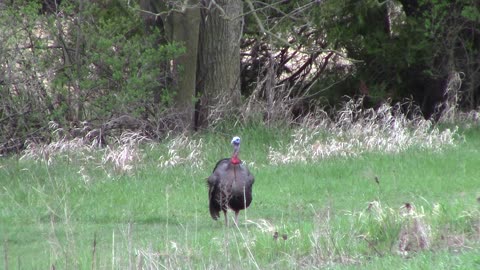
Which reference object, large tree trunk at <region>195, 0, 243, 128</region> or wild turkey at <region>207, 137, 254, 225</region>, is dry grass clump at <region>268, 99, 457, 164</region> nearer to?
large tree trunk at <region>195, 0, 243, 128</region>

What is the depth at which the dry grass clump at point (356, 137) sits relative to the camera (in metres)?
16.0

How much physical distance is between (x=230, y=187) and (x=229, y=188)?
0.04 m

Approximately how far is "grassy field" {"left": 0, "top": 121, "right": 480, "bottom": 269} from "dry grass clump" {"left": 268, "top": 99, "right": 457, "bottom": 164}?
73mm

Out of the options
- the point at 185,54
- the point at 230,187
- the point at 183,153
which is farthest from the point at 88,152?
the point at 230,187

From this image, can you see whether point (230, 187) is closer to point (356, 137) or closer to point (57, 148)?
point (356, 137)

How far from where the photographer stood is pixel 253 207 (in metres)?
13.1

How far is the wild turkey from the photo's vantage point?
1203cm

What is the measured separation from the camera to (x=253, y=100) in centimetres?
1908

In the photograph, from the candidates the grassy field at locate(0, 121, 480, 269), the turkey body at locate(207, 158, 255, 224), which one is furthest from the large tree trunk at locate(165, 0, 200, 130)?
the turkey body at locate(207, 158, 255, 224)

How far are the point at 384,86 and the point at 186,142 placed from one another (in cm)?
661

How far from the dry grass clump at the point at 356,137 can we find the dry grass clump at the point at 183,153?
1222mm

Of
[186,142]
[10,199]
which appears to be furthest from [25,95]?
[10,199]

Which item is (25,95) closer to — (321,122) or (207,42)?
(207,42)

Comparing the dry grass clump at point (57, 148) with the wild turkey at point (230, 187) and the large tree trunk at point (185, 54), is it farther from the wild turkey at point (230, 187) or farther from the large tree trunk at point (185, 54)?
the wild turkey at point (230, 187)
